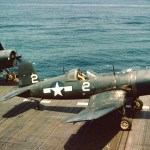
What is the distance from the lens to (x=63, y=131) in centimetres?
1199

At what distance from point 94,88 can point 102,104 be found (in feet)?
4.71

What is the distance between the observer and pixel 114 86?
12914 millimetres

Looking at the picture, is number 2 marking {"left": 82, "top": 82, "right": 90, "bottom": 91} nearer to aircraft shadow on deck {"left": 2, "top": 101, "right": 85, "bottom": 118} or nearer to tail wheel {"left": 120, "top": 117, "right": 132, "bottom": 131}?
aircraft shadow on deck {"left": 2, "top": 101, "right": 85, "bottom": 118}

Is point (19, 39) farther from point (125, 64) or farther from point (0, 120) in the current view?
point (0, 120)

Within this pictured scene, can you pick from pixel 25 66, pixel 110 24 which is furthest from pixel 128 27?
pixel 25 66

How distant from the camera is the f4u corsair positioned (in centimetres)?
1188

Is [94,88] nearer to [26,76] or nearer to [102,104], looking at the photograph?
[102,104]

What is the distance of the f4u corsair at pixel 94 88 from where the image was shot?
11883 mm

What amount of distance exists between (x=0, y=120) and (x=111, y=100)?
16.7ft

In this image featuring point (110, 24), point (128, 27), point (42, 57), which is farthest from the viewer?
Answer: point (110, 24)

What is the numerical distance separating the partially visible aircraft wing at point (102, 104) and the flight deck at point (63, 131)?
0.92 m

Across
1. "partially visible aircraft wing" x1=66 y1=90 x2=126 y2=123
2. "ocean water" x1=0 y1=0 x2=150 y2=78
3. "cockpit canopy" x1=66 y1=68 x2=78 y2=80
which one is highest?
"cockpit canopy" x1=66 y1=68 x2=78 y2=80

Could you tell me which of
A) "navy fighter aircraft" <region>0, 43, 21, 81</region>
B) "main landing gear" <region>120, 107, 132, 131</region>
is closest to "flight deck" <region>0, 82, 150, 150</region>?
"main landing gear" <region>120, 107, 132, 131</region>

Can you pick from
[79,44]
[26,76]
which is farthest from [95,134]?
[79,44]
